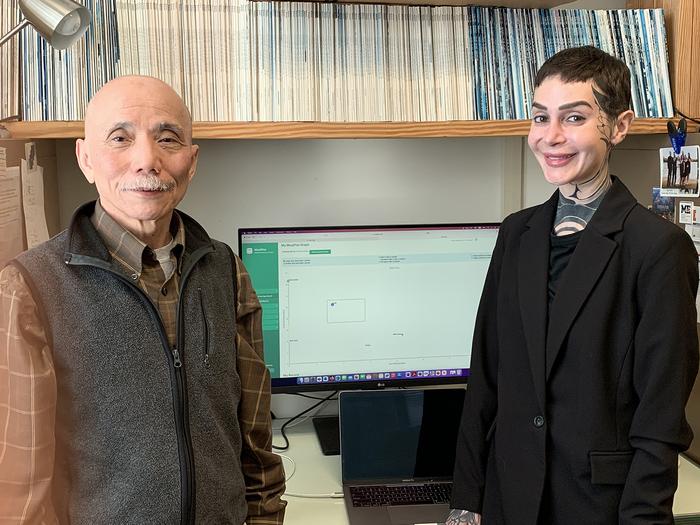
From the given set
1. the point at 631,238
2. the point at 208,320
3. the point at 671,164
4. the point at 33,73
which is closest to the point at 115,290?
the point at 208,320

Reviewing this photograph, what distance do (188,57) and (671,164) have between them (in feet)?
3.62

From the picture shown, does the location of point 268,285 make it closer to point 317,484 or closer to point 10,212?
point 317,484

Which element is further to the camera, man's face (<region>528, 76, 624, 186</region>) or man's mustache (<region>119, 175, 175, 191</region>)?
man's face (<region>528, 76, 624, 186</region>)

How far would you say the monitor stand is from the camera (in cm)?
174

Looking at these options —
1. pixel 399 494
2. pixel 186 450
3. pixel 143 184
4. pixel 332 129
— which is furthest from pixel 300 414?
pixel 143 184

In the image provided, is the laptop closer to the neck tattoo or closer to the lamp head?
the neck tattoo

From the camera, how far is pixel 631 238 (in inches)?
49.0

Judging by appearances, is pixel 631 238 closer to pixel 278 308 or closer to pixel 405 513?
pixel 405 513

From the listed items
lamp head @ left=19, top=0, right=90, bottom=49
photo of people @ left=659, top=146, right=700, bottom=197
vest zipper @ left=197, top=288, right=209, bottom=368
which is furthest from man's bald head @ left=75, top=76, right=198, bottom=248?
photo of people @ left=659, top=146, right=700, bottom=197

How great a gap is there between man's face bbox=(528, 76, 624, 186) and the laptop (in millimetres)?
580

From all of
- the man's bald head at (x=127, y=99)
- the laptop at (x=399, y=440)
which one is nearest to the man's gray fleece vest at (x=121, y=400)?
the man's bald head at (x=127, y=99)

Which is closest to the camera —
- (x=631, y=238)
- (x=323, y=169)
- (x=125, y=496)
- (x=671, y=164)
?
(x=125, y=496)

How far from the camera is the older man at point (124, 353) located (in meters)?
0.98

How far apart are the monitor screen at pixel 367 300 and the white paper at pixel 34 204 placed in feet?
1.39
